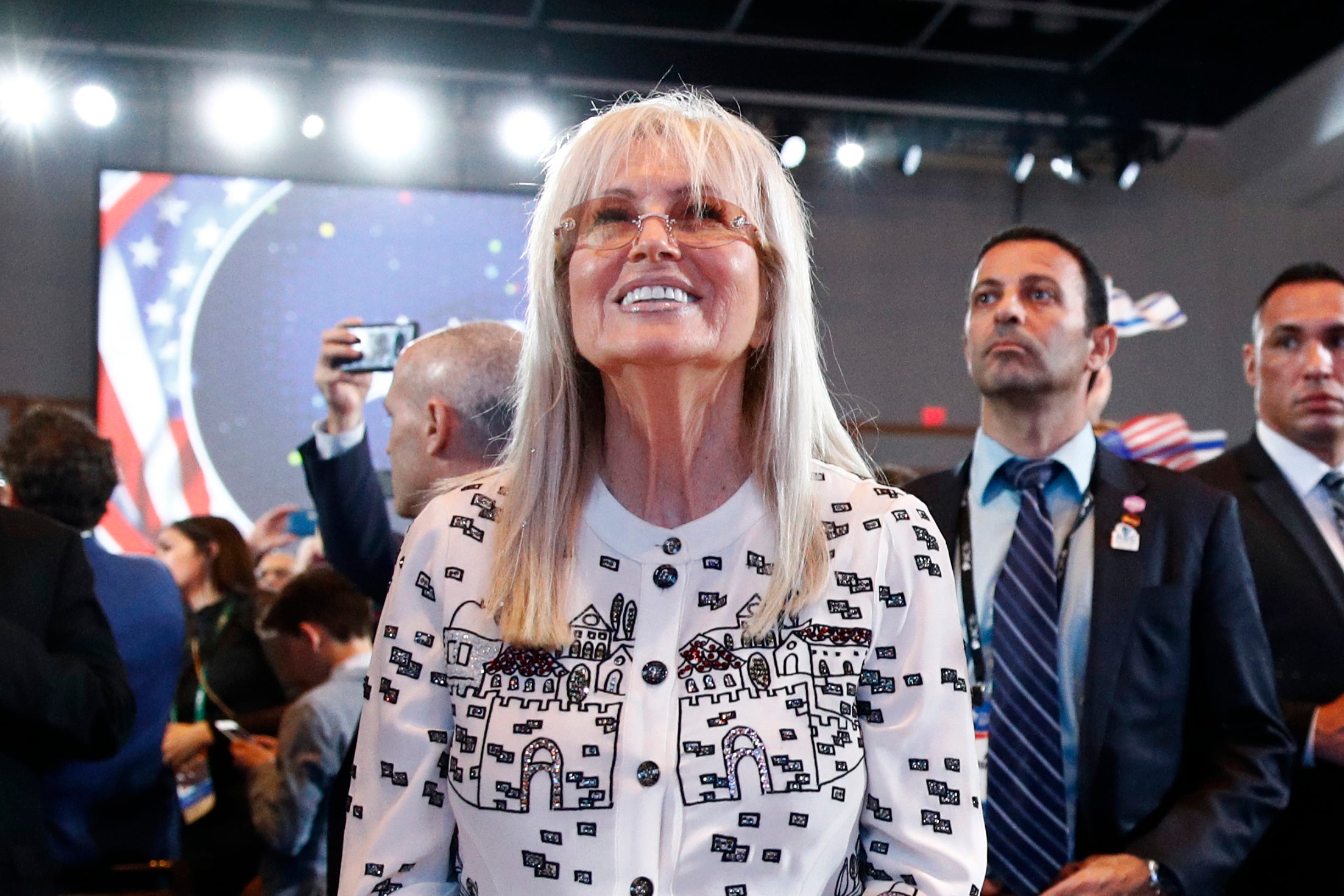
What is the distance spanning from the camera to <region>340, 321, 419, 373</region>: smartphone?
2660mm

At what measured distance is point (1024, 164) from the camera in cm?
838

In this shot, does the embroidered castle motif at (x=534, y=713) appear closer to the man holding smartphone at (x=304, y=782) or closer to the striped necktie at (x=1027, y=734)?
the striped necktie at (x=1027, y=734)

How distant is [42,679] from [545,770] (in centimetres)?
102

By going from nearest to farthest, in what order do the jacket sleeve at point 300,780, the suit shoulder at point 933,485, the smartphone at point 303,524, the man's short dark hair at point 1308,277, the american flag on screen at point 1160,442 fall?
the suit shoulder at point 933,485, the jacket sleeve at point 300,780, the man's short dark hair at point 1308,277, the american flag on screen at point 1160,442, the smartphone at point 303,524

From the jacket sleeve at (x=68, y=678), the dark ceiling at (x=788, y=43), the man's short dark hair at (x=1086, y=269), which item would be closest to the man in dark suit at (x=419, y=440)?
the jacket sleeve at (x=68, y=678)

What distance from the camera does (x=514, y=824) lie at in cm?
136

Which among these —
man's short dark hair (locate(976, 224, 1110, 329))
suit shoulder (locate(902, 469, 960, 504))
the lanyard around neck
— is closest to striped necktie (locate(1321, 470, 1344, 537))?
man's short dark hair (locate(976, 224, 1110, 329))

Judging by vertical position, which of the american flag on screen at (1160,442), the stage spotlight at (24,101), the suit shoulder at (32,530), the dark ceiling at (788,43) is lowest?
the suit shoulder at (32,530)

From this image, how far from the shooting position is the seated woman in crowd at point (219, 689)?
338cm

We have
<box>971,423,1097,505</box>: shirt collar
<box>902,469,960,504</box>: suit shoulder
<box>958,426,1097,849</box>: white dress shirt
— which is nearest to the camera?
<box>958,426,1097,849</box>: white dress shirt

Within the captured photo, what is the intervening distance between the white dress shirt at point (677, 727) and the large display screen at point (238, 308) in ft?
20.1

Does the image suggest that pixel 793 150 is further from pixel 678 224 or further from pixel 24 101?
pixel 678 224

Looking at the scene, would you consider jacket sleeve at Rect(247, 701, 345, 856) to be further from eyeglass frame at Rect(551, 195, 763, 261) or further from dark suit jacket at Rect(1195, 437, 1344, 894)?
dark suit jacket at Rect(1195, 437, 1344, 894)

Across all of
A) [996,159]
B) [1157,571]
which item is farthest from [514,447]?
[996,159]
